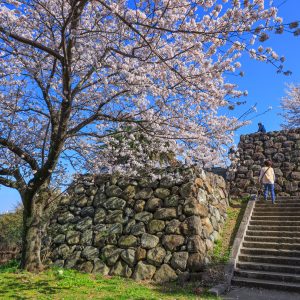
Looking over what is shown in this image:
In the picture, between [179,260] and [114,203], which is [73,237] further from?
[179,260]

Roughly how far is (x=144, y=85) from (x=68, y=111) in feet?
5.14

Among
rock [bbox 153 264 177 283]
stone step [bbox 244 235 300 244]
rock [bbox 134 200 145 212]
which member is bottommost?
rock [bbox 153 264 177 283]

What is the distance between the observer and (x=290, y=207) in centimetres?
1035

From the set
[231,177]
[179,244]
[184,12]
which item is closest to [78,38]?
[184,12]

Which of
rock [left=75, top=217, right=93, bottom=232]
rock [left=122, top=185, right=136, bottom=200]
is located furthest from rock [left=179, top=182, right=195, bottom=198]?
rock [left=75, top=217, right=93, bottom=232]

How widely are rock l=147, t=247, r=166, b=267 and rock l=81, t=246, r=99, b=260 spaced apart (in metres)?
1.47

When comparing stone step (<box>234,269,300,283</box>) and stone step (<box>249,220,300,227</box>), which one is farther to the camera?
stone step (<box>249,220,300,227</box>)

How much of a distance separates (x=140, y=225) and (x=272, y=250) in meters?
3.29

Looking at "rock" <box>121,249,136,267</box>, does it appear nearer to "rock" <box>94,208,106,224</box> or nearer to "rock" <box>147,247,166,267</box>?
"rock" <box>147,247,166,267</box>

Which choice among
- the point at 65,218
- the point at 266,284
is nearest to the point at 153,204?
the point at 65,218

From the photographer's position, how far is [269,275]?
288 inches

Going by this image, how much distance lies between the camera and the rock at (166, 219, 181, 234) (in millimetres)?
8344

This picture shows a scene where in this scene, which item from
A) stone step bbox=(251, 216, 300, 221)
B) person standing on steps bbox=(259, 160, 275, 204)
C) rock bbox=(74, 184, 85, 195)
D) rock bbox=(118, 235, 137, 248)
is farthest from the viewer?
person standing on steps bbox=(259, 160, 275, 204)

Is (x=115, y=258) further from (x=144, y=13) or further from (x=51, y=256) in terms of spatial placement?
(x=144, y=13)
